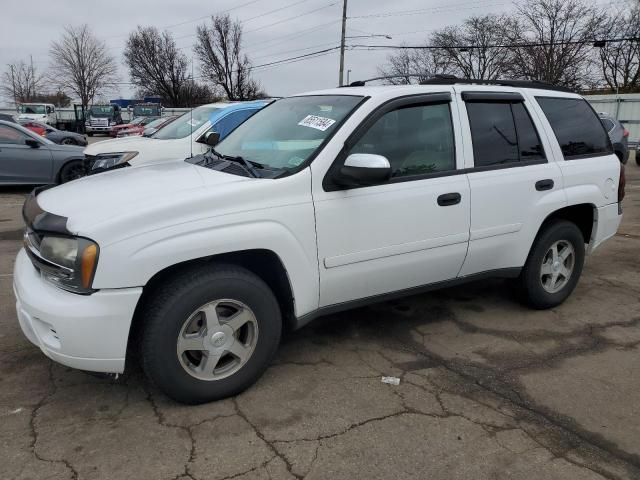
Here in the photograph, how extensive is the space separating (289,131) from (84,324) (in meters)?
1.79

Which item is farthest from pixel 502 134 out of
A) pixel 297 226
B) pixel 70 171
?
pixel 70 171

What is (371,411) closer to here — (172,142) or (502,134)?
(502,134)

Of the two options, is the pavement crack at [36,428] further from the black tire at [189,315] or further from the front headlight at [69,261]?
the front headlight at [69,261]

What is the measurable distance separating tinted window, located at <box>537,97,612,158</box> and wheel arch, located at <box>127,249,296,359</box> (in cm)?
260

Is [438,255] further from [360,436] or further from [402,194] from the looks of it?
[360,436]

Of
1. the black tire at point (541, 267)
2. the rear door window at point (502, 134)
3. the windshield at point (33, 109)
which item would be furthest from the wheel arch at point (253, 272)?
the windshield at point (33, 109)

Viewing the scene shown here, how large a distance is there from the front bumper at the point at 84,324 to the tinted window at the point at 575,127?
3429 millimetres

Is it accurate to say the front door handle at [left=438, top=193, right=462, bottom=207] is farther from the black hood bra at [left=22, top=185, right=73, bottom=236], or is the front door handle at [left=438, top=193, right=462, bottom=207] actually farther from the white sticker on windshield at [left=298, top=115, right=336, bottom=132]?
the black hood bra at [left=22, top=185, right=73, bottom=236]

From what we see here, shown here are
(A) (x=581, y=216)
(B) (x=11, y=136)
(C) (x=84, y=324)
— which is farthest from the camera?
(B) (x=11, y=136)

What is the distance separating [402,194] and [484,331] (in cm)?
141

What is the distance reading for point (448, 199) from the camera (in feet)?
11.8

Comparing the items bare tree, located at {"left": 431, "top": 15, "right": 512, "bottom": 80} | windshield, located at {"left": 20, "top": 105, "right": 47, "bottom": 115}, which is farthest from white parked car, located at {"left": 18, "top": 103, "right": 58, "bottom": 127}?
bare tree, located at {"left": 431, "top": 15, "right": 512, "bottom": 80}

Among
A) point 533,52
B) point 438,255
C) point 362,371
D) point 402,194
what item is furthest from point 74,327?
point 533,52

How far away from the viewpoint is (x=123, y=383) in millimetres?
3273
